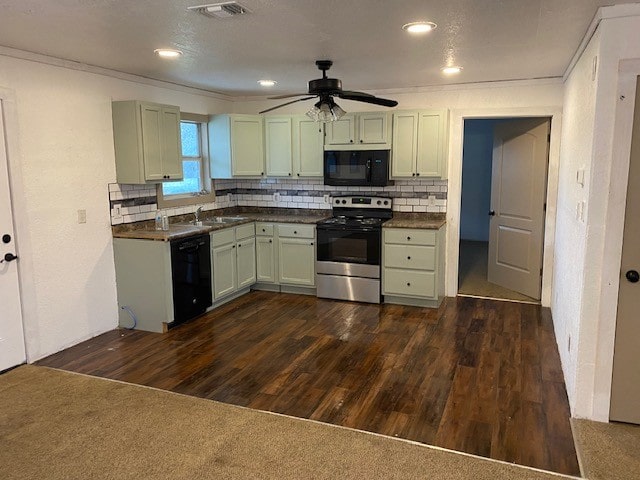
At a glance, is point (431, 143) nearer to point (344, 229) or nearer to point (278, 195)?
point (344, 229)

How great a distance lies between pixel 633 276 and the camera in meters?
2.80

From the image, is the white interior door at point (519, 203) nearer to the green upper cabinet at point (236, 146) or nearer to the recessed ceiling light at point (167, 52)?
the green upper cabinet at point (236, 146)

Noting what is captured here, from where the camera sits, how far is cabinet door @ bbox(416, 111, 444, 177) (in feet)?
17.2

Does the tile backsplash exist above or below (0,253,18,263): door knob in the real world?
above

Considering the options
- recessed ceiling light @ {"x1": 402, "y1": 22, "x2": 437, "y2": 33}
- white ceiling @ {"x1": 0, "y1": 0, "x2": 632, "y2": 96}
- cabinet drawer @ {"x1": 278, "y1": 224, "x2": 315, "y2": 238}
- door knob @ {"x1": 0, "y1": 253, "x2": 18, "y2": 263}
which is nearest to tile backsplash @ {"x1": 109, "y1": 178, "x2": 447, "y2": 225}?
cabinet drawer @ {"x1": 278, "y1": 224, "x2": 315, "y2": 238}

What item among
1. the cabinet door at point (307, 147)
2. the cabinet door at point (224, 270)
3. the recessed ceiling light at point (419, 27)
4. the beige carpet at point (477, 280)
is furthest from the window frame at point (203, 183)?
the beige carpet at point (477, 280)

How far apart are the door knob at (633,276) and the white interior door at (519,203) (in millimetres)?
2540

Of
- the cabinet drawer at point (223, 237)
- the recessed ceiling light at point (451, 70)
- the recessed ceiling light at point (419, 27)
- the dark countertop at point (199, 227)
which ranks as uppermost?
the recessed ceiling light at point (451, 70)

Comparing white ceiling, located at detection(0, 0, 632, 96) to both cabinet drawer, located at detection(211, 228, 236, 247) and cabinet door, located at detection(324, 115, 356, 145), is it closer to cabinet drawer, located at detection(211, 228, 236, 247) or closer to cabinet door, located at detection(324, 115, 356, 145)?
cabinet door, located at detection(324, 115, 356, 145)

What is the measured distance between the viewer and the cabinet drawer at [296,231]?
18.4 ft

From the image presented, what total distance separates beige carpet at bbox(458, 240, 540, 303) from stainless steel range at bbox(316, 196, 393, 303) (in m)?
1.22

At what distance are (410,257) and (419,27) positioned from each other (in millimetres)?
2673

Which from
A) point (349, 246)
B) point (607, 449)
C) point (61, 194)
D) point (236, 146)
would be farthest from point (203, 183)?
point (607, 449)

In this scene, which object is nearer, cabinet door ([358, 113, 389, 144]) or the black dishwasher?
the black dishwasher
